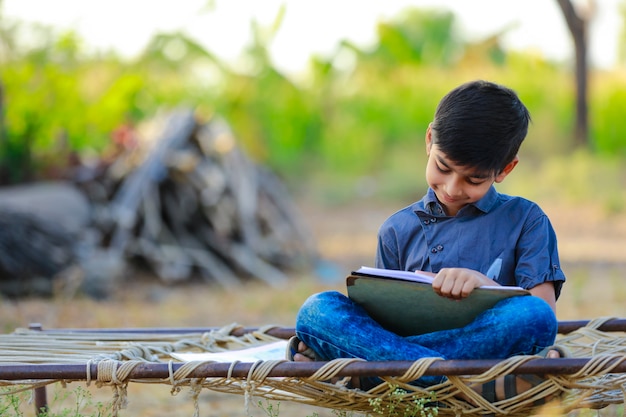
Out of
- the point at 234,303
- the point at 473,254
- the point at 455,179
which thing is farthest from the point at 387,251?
the point at 234,303

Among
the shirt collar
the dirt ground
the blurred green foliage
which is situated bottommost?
the dirt ground

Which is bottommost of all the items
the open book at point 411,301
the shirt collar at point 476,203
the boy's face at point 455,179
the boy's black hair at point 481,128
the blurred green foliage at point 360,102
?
the open book at point 411,301

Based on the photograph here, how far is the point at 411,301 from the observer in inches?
90.3

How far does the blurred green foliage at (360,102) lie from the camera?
14.0 meters

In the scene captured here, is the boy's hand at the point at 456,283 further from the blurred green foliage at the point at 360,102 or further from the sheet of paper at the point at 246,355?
the blurred green foliage at the point at 360,102

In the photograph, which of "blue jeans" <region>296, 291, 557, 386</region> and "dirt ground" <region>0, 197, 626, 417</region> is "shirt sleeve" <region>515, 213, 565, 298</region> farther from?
"dirt ground" <region>0, 197, 626, 417</region>

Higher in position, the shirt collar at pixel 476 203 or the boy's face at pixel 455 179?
the boy's face at pixel 455 179

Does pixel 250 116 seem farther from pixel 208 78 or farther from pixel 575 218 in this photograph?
pixel 575 218

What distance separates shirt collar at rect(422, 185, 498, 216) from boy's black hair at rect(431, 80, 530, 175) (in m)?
0.12

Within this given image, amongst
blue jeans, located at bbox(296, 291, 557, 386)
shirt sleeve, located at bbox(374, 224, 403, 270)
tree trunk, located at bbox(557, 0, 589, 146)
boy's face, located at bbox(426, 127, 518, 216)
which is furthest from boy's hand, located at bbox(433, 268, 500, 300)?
tree trunk, located at bbox(557, 0, 589, 146)

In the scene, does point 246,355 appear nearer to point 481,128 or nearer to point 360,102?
point 481,128

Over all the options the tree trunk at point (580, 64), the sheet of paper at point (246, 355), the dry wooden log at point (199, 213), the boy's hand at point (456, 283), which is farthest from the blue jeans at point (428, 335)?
the tree trunk at point (580, 64)

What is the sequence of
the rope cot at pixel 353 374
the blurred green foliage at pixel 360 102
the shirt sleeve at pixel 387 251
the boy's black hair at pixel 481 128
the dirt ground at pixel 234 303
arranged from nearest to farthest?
1. the rope cot at pixel 353 374
2. the boy's black hair at pixel 481 128
3. the shirt sleeve at pixel 387 251
4. the dirt ground at pixel 234 303
5. the blurred green foliage at pixel 360 102

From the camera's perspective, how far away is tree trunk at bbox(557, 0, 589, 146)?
13430 mm
